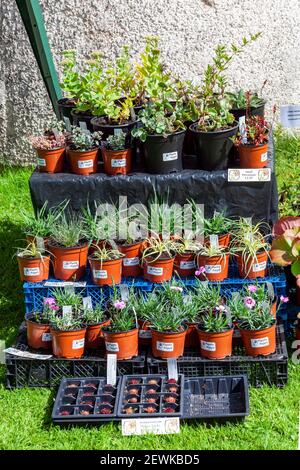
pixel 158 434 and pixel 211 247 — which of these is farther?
pixel 211 247

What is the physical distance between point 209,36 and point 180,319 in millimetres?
3205

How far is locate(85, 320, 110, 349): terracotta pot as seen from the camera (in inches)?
186

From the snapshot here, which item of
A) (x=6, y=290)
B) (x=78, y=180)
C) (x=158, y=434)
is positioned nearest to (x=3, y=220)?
(x=6, y=290)

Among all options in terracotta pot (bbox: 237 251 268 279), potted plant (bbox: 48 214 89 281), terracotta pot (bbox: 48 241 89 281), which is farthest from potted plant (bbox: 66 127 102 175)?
terracotta pot (bbox: 237 251 268 279)

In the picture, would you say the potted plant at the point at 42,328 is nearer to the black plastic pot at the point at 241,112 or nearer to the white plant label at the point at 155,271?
the white plant label at the point at 155,271

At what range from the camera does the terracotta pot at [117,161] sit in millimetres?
5109

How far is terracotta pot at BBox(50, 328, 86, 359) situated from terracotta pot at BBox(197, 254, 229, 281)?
757 millimetres

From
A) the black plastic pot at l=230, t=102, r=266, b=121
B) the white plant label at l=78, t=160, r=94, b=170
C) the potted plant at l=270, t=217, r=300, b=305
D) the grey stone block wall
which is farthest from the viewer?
the grey stone block wall

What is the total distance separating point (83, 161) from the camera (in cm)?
518

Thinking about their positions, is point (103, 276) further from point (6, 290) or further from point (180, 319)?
point (6, 290)

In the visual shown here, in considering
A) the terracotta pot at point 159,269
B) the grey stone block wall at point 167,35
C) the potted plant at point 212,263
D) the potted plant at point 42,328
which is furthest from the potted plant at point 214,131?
the grey stone block wall at point 167,35

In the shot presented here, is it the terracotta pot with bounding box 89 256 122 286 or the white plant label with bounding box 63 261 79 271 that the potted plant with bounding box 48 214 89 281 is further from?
the terracotta pot with bounding box 89 256 122 286

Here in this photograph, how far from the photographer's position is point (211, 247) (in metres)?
4.87

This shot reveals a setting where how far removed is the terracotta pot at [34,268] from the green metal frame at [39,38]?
52.8 inches
